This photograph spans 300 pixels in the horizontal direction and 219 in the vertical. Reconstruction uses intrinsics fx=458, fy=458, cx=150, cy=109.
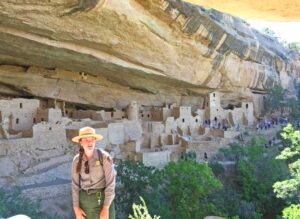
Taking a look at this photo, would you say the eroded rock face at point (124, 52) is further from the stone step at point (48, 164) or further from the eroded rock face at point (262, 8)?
the eroded rock face at point (262, 8)

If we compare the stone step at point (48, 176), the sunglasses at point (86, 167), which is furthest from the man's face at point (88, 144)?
the stone step at point (48, 176)

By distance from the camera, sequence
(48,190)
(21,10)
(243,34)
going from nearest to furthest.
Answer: (21,10)
(48,190)
(243,34)

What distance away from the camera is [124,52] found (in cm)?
1173

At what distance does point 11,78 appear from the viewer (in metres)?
13.4

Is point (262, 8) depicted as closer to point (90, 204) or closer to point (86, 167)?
point (86, 167)

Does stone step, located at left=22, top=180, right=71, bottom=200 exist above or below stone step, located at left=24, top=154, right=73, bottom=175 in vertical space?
below

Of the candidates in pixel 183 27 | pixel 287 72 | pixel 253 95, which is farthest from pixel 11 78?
pixel 287 72

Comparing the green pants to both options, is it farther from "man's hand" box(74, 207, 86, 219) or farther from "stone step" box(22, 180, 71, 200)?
"stone step" box(22, 180, 71, 200)

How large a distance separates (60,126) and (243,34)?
7.69 metres

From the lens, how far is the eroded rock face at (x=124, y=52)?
9.58 metres

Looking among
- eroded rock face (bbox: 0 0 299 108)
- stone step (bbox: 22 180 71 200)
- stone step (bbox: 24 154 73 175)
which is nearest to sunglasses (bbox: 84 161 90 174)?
eroded rock face (bbox: 0 0 299 108)

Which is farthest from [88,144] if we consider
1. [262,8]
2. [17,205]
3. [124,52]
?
[124,52]

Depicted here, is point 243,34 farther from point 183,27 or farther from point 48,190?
point 48,190

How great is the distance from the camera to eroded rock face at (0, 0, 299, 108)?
31.4 ft
